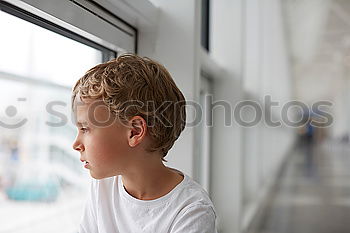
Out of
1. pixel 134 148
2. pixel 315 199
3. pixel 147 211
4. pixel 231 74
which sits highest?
pixel 231 74

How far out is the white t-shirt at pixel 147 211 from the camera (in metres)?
0.78

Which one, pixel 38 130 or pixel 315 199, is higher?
pixel 38 130

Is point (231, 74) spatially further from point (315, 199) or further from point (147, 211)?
point (147, 211)

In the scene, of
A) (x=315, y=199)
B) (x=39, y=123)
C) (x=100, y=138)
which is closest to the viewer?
(x=100, y=138)

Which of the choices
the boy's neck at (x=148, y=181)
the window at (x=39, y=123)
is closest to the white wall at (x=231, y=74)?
the window at (x=39, y=123)

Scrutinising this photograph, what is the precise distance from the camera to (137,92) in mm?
764

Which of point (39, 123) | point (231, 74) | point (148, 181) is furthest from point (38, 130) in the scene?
point (231, 74)

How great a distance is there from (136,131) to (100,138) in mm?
66

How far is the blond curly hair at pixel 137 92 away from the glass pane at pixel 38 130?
0.20 m

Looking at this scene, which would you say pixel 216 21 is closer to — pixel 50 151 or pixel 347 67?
pixel 347 67

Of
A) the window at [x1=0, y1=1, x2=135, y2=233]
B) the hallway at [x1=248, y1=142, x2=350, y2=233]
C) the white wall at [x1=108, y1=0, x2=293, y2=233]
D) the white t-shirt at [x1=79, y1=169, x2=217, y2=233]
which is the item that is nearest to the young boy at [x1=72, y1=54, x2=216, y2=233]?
the white t-shirt at [x1=79, y1=169, x2=217, y2=233]

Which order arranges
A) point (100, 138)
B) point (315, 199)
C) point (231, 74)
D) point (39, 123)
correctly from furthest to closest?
point (315, 199), point (231, 74), point (39, 123), point (100, 138)

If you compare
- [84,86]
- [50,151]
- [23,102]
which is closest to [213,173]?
[50,151]

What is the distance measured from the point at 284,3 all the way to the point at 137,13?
230cm
